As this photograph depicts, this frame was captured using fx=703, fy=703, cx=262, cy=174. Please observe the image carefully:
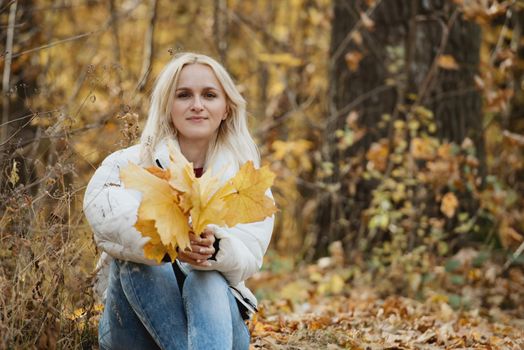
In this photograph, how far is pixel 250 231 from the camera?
9.53 ft

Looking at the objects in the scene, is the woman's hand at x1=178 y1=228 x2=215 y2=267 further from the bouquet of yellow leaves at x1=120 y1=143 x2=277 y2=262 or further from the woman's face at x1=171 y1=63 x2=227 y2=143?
the woman's face at x1=171 y1=63 x2=227 y2=143

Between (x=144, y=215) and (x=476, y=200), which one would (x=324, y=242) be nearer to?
(x=476, y=200)

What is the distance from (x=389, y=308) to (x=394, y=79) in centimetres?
209

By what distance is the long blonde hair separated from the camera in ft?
10.4

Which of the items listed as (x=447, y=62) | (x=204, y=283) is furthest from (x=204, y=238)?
(x=447, y=62)

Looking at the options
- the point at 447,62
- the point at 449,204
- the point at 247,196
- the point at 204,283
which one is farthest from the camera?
the point at 447,62

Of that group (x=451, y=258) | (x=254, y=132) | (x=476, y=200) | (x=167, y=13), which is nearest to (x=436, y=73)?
(x=476, y=200)

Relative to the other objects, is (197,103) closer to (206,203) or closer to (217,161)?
(217,161)

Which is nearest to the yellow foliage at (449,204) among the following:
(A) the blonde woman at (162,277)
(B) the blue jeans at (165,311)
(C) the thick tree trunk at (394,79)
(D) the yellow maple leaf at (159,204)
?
(C) the thick tree trunk at (394,79)

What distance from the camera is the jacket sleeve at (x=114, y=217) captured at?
2.60 m

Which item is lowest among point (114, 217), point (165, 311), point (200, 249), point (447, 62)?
point (165, 311)

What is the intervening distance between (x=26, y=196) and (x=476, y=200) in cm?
392

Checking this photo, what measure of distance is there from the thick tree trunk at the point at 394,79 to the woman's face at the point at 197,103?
2675mm

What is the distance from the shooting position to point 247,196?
2.44 m
